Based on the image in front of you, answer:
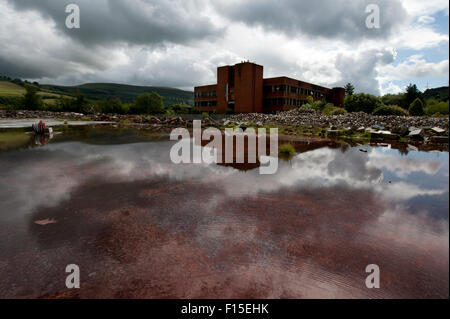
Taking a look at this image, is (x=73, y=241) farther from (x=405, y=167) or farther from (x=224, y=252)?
(x=405, y=167)

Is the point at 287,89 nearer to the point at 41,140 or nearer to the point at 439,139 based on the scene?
the point at 439,139

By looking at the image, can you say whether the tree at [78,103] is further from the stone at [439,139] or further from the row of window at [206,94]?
the stone at [439,139]

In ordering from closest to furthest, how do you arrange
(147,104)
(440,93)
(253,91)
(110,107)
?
(440,93)
(253,91)
(110,107)
(147,104)

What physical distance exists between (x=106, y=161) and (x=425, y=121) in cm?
2783

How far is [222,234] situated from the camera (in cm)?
468

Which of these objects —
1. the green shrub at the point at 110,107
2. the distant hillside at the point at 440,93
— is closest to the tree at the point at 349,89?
the distant hillside at the point at 440,93

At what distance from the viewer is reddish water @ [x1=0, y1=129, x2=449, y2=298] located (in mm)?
3295

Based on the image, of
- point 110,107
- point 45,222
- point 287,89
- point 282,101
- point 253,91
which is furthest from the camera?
point 110,107

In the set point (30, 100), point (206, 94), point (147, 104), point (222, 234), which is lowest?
point (222, 234)

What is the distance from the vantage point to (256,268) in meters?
3.69

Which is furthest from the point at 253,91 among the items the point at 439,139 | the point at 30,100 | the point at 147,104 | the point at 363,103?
the point at 30,100

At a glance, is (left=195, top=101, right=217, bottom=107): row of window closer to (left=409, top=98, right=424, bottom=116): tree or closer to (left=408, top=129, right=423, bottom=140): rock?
(left=409, top=98, right=424, bottom=116): tree

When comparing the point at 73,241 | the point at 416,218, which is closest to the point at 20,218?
the point at 73,241

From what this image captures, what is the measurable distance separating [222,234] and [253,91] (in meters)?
53.9
